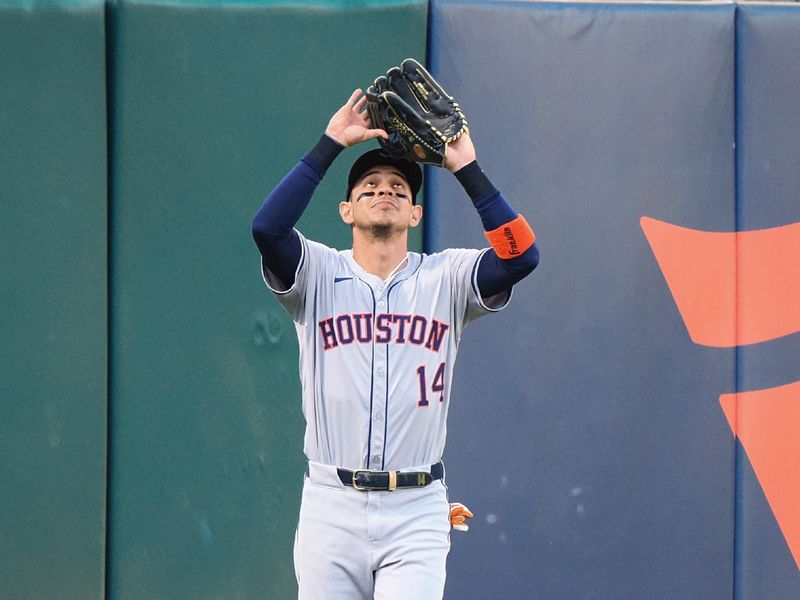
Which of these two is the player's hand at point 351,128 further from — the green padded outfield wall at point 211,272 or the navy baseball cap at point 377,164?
the green padded outfield wall at point 211,272

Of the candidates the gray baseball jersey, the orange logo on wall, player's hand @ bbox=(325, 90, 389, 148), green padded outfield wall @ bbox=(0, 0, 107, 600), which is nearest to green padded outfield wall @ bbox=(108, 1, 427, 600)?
green padded outfield wall @ bbox=(0, 0, 107, 600)

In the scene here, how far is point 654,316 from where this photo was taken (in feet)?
14.9

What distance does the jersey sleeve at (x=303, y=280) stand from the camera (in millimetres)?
3195

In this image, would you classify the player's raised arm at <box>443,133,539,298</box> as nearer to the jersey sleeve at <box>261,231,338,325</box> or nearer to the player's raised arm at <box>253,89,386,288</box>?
the player's raised arm at <box>253,89,386,288</box>

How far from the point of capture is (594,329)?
14.9 feet

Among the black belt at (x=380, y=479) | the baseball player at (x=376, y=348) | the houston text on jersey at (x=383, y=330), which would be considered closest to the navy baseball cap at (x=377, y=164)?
the baseball player at (x=376, y=348)

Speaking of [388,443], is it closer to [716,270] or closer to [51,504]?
[51,504]

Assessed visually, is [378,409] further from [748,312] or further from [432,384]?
[748,312]

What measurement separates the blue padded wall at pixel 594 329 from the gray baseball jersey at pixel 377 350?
1.19 meters

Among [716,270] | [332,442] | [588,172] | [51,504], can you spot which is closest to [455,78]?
[588,172]

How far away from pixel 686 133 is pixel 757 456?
1.23 meters

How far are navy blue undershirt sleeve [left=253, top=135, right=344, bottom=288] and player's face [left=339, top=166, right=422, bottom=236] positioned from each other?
0.18 metres

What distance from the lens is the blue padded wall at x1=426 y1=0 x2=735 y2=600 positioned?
448 centimetres

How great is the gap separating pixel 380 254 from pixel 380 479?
61cm
